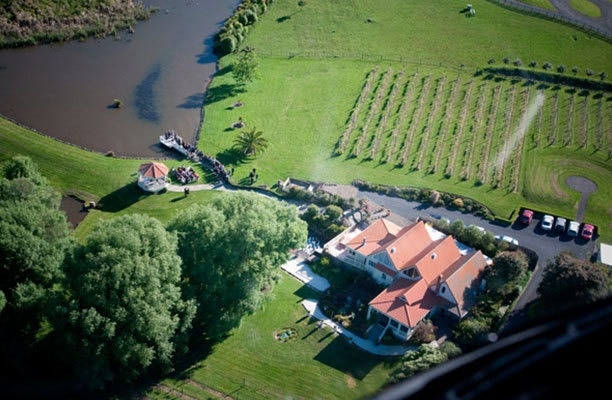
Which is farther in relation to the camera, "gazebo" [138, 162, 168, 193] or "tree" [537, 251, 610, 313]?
"gazebo" [138, 162, 168, 193]

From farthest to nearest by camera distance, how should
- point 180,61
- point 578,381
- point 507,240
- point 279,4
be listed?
point 279,4
point 180,61
point 507,240
point 578,381

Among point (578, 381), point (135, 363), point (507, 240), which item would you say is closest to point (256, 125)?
point (507, 240)

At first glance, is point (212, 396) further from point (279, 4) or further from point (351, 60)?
point (279, 4)

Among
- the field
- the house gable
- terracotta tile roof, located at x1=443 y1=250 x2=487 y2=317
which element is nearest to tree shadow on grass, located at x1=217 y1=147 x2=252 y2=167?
the field

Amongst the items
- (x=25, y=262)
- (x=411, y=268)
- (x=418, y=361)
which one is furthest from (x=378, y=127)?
(x=25, y=262)

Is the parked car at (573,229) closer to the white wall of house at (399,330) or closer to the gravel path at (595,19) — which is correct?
the white wall of house at (399,330)

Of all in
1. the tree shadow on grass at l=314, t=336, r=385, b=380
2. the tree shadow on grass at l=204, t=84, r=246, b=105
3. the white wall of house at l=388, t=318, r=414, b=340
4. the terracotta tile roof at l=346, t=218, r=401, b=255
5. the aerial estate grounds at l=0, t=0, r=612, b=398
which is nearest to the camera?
the tree shadow on grass at l=314, t=336, r=385, b=380

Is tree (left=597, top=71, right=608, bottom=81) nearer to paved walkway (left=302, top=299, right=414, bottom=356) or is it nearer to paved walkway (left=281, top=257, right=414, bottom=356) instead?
paved walkway (left=281, top=257, right=414, bottom=356)

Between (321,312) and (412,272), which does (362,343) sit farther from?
(412,272)
